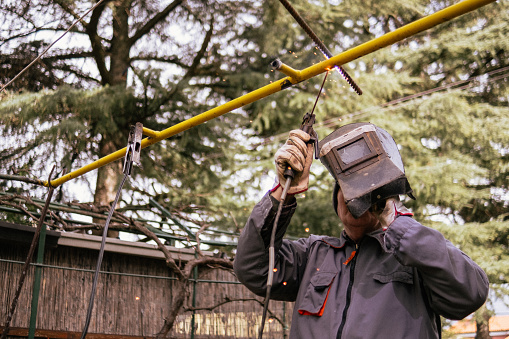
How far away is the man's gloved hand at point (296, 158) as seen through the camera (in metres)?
1.80

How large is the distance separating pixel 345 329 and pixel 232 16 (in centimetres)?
823

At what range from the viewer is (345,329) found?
5.78 ft

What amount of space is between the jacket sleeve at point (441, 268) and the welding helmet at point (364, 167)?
13 centimetres

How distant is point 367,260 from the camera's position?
1.92 m

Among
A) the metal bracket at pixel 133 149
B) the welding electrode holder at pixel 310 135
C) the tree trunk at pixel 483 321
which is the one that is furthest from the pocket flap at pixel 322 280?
the tree trunk at pixel 483 321

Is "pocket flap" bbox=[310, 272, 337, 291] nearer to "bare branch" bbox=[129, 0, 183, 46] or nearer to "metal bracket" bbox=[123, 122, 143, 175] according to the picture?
"metal bracket" bbox=[123, 122, 143, 175]

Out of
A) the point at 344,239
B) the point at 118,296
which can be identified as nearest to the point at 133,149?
the point at 344,239

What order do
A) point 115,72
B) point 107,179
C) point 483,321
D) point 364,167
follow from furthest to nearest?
point 483,321
point 115,72
point 107,179
point 364,167

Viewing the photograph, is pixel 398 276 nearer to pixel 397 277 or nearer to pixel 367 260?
pixel 397 277

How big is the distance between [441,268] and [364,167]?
1.30 ft

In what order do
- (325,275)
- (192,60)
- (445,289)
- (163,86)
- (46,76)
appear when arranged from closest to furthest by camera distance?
(445,289) < (325,275) < (163,86) < (46,76) < (192,60)

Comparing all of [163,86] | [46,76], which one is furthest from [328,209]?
[46,76]

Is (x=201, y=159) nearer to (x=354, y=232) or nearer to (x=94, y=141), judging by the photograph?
(x=94, y=141)

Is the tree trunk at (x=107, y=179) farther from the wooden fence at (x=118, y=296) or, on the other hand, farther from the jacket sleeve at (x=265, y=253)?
the jacket sleeve at (x=265, y=253)
